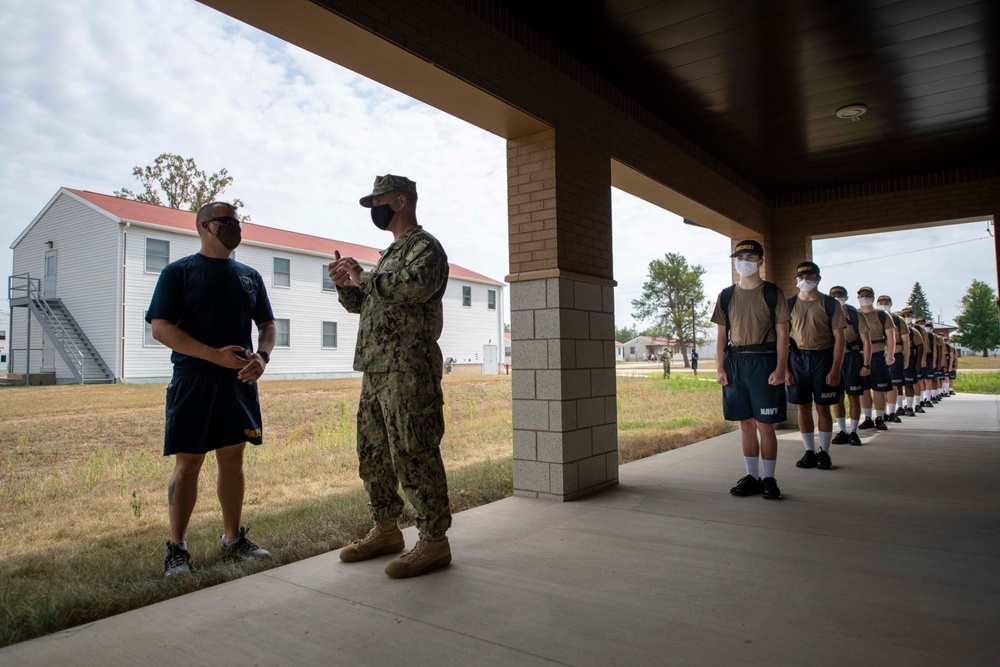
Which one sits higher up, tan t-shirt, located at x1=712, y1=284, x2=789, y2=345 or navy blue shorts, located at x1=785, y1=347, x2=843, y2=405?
tan t-shirt, located at x1=712, y1=284, x2=789, y2=345

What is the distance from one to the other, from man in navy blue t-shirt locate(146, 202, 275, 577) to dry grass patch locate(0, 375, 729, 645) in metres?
0.38

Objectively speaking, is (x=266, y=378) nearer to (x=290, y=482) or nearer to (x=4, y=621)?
(x=290, y=482)

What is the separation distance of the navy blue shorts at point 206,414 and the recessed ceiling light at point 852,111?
6.16m

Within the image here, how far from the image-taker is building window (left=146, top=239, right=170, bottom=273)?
39.0ft

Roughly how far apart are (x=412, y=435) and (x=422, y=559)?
59 centimetres

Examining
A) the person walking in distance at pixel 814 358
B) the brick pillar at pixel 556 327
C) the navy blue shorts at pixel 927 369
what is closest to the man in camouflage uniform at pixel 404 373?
the brick pillar at pixel 556 327

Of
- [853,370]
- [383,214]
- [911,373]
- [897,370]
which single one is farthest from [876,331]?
[383,214]

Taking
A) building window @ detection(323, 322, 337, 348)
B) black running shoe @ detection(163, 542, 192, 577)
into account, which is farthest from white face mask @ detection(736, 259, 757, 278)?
building window @ detection(323, 322, 337, 348)

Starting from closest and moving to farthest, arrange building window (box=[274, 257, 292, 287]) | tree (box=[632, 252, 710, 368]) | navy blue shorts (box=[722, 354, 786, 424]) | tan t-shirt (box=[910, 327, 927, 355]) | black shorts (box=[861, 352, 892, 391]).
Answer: navy blue shorts (box=[722, 354, 786, 424]) < black shorts (box=[861, 352, 892, 391]) < tan t-shirt (box=[910, 327, 927, 355]) < building window (box=[274, 257, 292, 287]) < tree (box=[632, 252, 710, 368])

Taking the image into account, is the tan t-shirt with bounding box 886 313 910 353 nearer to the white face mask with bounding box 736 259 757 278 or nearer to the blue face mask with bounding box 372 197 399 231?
the white face mask with bounding box 736 259 757 278

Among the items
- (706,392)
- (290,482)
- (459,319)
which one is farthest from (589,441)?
(459,319)

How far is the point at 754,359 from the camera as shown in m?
4.57

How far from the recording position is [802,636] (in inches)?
85.0

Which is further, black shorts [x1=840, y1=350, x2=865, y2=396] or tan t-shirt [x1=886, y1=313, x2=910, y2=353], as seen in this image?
tan t-shirt [x1=886, y1=313, x2=910, y2=353]
